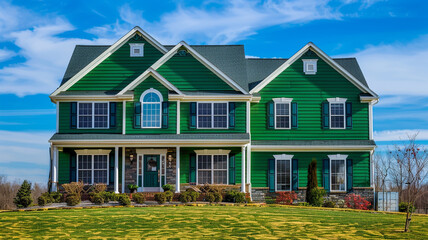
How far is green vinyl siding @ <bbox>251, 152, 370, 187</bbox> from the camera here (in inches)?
1273

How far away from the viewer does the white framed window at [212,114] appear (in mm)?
31281

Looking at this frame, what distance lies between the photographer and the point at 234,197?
28.2 m

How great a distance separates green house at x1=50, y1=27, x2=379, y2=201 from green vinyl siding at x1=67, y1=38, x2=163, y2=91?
0.19ft

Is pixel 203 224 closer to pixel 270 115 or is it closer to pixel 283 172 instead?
pixel 283 172

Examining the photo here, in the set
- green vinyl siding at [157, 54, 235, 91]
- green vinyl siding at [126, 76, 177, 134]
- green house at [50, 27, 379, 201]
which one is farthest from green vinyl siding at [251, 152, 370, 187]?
green vinyl siding at [126, 76, 177, 134]

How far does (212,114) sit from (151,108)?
3.53 meters

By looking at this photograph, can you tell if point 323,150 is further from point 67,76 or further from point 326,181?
point 67,76

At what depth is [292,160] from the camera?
32.5 metres

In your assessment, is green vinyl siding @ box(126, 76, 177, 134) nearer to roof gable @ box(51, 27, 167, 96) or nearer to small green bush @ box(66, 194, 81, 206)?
roof gable @ box(51, 27, 167, 96)

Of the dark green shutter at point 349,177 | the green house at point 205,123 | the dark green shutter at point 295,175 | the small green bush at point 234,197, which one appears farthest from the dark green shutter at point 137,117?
the dark green shutter at point 349,177

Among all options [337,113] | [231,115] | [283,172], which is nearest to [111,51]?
[231,115]

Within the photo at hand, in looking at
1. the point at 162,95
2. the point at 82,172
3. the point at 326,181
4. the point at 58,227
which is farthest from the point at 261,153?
the point at 58,227

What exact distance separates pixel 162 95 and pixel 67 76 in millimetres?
6835

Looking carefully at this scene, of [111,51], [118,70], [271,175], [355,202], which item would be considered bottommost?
[355,202]
